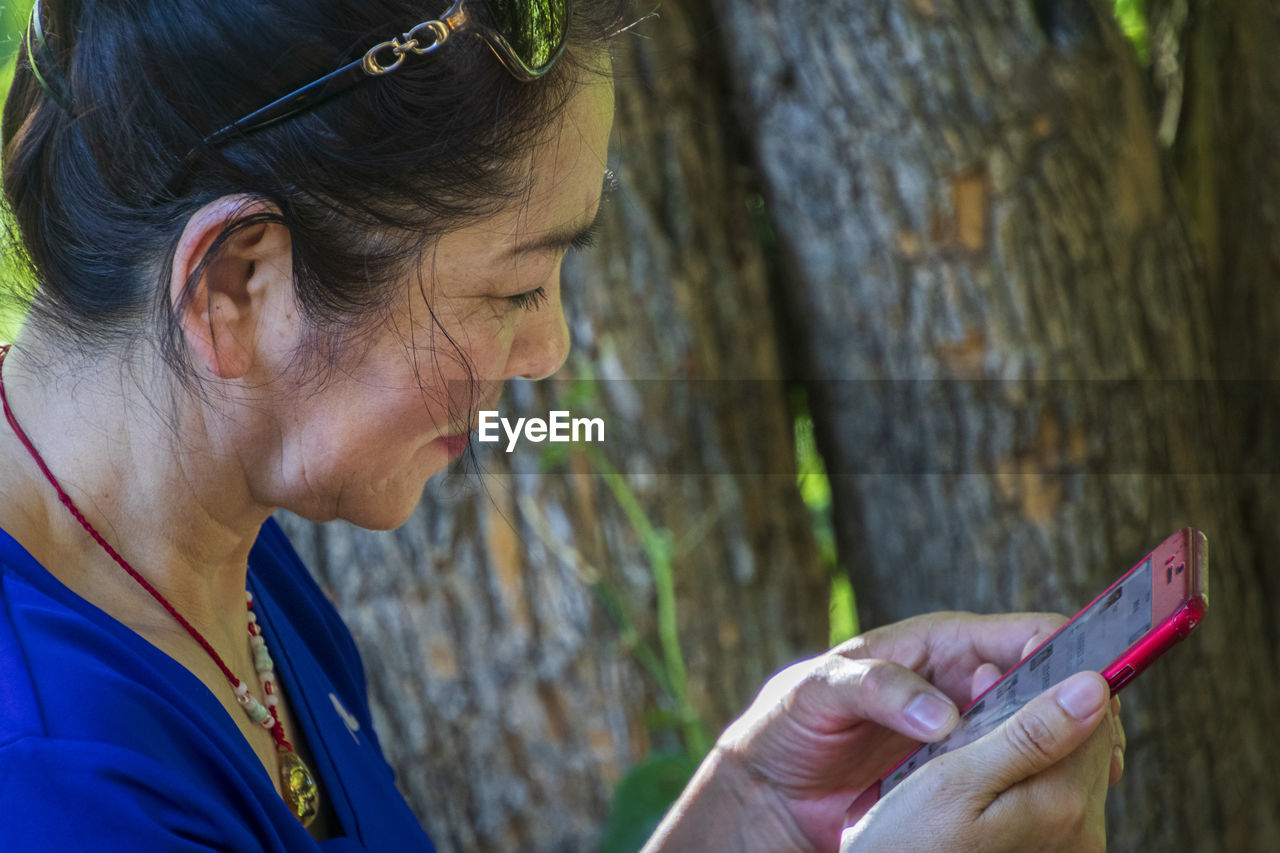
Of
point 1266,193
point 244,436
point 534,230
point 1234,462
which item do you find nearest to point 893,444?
point 1234,462

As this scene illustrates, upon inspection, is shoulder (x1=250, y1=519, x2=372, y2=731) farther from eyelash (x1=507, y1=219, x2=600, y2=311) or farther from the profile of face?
eyelash (x1=507, y1=219, x2=600, y2=311)

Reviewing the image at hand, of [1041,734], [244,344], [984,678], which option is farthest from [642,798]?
[244,344]

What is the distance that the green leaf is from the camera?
5.62 ft

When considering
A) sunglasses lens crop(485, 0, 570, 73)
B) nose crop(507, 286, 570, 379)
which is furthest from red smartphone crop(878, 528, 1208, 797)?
sunglasses lens crop(485, 0, 570, 73)

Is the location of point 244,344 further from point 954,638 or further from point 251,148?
point 954,638

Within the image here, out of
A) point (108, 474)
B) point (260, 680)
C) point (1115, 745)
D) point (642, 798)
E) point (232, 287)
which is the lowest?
point (642, 798)

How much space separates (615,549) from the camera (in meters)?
1.71

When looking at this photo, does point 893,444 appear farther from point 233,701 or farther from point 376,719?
point 233,701

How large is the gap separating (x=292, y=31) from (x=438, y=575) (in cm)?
110

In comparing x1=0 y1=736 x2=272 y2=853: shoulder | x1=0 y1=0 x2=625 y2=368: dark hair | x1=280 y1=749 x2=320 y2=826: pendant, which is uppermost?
x1=0 y1=0 x2=625 y2=368: dark hair

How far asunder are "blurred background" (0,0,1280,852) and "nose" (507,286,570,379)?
27.0 inches

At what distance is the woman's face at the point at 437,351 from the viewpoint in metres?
0.84

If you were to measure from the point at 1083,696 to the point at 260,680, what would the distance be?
2.32ft

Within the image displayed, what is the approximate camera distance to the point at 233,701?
0.96 m
